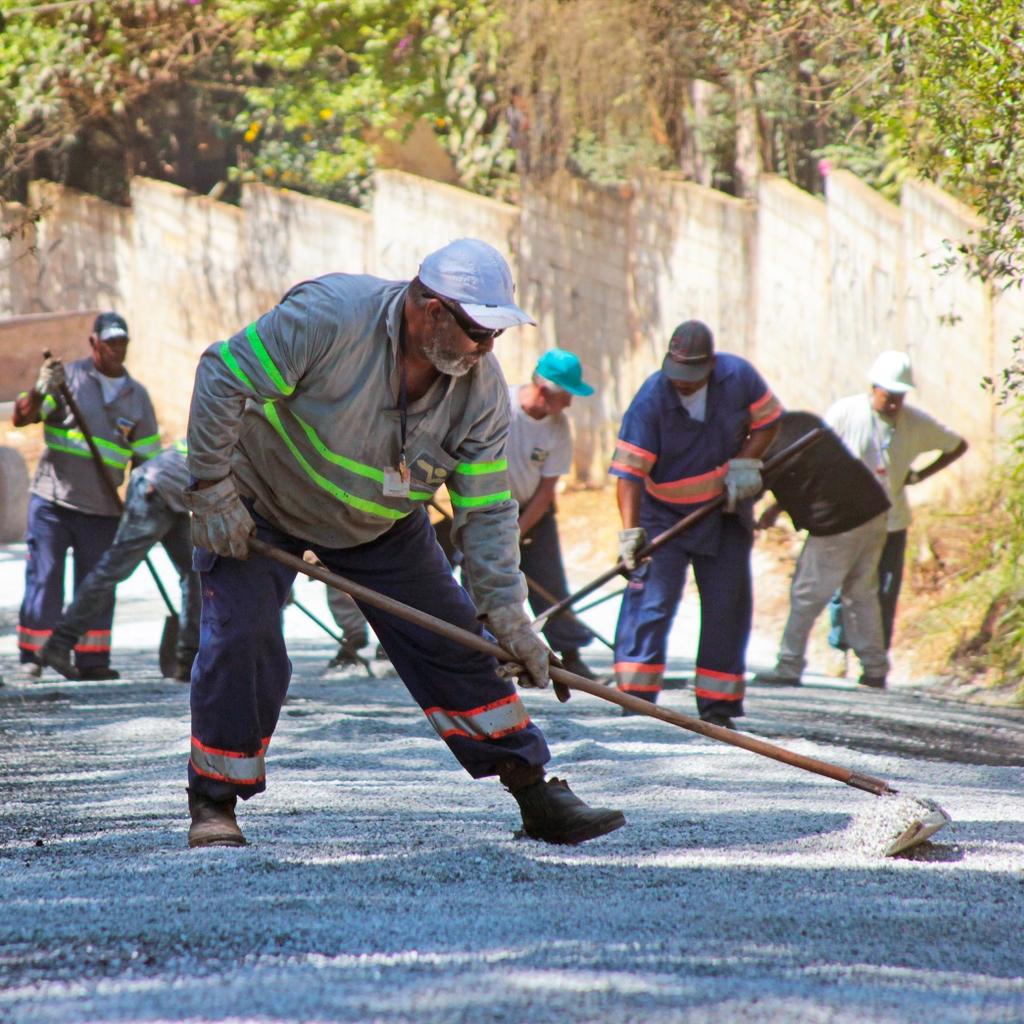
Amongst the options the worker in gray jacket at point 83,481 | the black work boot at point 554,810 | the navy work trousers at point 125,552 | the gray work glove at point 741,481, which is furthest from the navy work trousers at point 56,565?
the black work boot at point 554,810

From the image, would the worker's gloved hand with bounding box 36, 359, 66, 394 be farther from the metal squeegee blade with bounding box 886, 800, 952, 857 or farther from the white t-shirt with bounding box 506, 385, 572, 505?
the metal squeegee blade with bounding box 886, 800, 952, 857

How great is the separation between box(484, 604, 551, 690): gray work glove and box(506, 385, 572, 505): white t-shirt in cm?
377

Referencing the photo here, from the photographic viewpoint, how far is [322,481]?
13.3ft

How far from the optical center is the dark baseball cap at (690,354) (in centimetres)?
661

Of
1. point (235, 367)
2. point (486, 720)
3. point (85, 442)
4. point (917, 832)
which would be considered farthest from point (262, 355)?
point (85, 442)

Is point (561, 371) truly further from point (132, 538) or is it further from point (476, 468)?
point (476, 468)

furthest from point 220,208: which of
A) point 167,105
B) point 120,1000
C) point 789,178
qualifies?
point 120,1000

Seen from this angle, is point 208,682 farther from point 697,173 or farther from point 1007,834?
point 697,173

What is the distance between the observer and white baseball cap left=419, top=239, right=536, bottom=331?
12.5 ft

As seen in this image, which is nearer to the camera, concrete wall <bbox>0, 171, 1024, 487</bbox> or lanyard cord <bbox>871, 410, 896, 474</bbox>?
lanyard cord <bbox>871, 410, 896, 474</bbox>

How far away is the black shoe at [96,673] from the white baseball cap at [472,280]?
4.95 m

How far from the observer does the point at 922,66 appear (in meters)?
8.16

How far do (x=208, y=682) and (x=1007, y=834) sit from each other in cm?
213

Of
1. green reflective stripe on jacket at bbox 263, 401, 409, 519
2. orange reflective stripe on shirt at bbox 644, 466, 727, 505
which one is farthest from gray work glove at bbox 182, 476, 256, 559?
orange reflective stripe on shirt at bbox 644, 466, 727, 505
